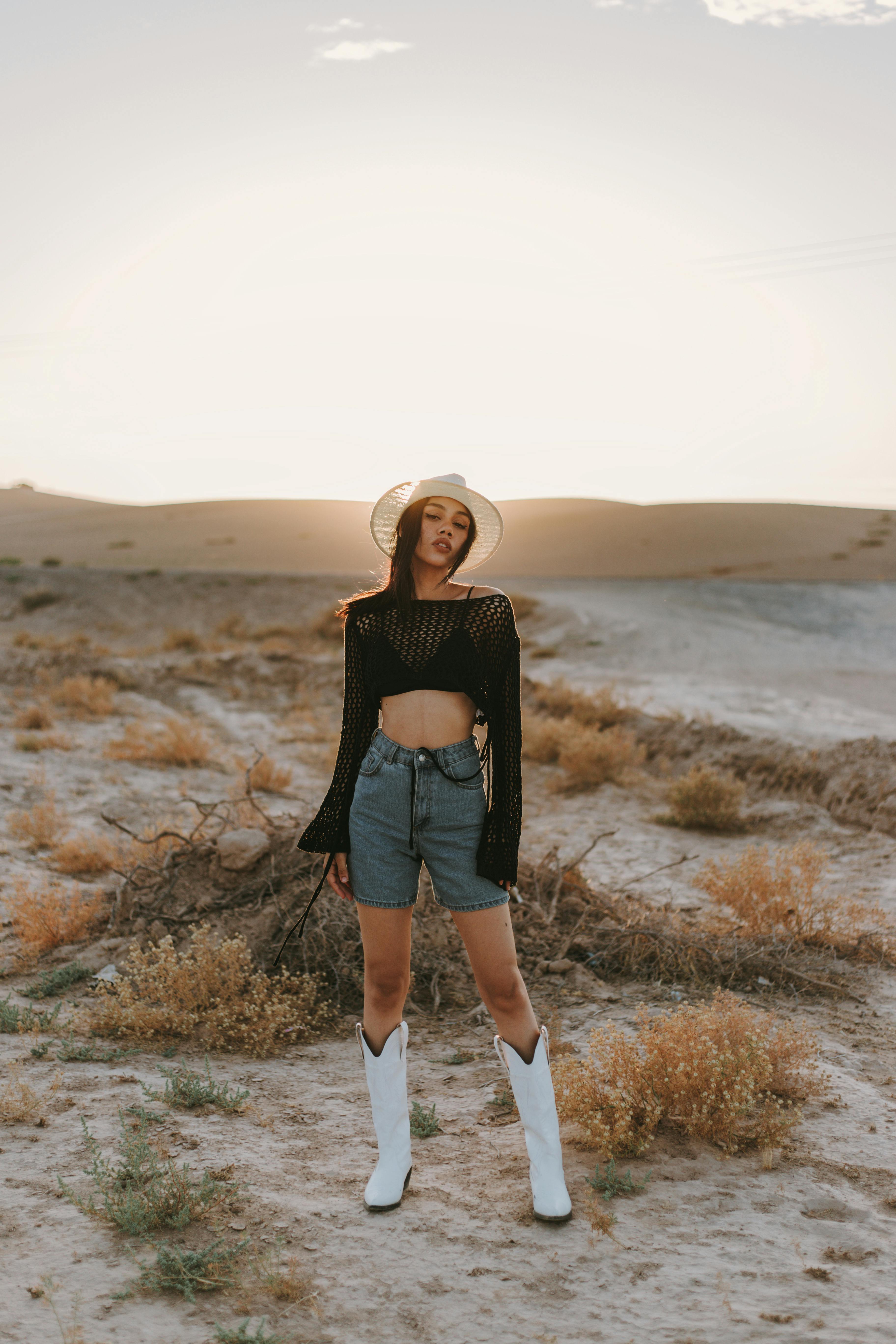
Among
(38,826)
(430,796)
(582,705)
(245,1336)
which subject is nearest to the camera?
(245,1336)

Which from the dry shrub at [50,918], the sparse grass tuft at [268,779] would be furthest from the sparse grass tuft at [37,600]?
the dry shrub at [50,918]

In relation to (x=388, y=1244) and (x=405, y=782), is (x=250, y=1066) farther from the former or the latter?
(x=405, y=782)

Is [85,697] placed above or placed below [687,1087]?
below

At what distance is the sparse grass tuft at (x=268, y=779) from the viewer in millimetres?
8406

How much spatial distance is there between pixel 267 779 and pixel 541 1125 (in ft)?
20.6

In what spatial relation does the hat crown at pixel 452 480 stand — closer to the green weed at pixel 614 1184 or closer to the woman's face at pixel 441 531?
the woman's face at pixel 441 531

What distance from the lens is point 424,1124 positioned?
3145 millimetres

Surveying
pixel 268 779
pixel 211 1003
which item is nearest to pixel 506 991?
pixel 211 1003

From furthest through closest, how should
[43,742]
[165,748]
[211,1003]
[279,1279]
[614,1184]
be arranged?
[165,748] → [43,742] → [211,1003] → [614,1184] → [279,1279]

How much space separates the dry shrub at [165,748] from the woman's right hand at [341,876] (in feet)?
22.9

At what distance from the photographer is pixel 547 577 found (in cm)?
3666

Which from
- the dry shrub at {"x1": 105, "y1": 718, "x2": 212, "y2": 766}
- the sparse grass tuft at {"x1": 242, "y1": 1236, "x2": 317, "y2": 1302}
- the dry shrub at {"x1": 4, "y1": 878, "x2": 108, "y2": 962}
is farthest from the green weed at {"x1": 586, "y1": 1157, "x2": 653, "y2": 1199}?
the dry shrub at {"x1": 105, "y1": 718, "x2": 212, "y2": 766}

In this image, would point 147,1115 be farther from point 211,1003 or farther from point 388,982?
point 388,982

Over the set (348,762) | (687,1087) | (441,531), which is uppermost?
(441,531)
